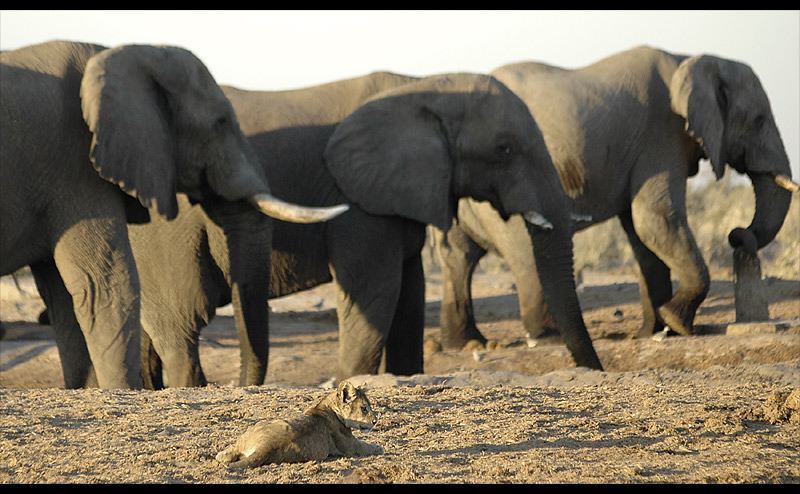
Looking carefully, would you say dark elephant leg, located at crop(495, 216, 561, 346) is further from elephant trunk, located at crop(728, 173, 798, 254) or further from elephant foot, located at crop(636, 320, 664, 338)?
elephant trunk, located at crop(728, 173, 798, 254)

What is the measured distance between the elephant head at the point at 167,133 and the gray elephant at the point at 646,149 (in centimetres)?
391

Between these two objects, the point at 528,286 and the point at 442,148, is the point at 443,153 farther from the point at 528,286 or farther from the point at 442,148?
the point at 528,286

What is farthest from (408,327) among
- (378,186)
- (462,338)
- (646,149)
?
(646,149)

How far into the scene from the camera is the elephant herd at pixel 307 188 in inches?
302

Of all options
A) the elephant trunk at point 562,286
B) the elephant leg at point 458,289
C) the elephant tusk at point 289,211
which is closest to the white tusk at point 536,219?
the elephant trunk at point 562,286

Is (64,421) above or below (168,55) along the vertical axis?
below

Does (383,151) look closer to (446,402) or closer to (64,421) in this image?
(446,402)

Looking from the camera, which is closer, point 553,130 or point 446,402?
point 446,402

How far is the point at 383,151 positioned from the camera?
951cm

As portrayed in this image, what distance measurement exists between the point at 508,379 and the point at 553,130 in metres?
4.53

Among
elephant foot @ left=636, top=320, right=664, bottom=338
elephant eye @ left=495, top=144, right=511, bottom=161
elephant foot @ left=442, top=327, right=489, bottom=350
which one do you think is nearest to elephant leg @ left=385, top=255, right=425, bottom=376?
elephant eye @ left=495, top=144, right=511, bottom=161

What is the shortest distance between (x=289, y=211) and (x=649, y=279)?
5539mm

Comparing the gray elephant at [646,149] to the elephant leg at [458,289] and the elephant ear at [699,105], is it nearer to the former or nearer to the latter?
the elephant ear at [699,105]
